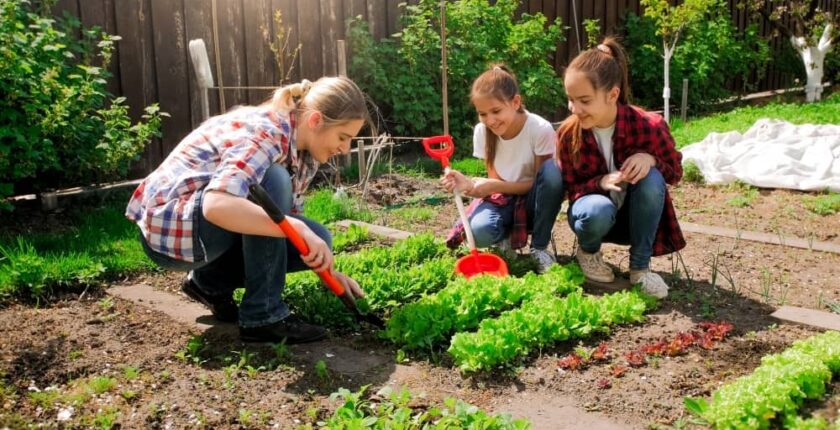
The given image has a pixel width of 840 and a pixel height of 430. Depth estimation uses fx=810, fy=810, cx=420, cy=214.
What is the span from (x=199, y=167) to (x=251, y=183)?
0.99 feet

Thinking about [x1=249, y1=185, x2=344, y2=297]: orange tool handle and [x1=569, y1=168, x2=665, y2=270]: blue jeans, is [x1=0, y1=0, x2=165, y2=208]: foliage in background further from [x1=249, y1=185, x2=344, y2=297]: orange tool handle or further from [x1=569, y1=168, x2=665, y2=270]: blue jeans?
[x1=569, y1=168, x2=665, y2=270]: blue jeans

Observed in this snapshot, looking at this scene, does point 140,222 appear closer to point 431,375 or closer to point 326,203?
point 431,375

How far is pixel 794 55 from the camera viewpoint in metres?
13.8

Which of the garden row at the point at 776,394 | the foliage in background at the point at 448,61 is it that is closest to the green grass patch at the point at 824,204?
the garden row at the point at 776,394

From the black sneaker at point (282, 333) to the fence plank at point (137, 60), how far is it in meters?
3.72

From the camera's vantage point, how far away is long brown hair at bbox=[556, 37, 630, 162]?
3.60 meters

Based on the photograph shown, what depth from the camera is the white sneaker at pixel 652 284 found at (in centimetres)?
356

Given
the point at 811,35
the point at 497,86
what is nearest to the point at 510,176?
the point at 497,86

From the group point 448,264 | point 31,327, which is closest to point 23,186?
point 31,327

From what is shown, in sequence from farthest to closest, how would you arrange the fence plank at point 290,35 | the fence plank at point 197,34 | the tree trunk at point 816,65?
the tree trunk at point 816,65, the fence plank at point 290,35, the fence plank at point 197,34

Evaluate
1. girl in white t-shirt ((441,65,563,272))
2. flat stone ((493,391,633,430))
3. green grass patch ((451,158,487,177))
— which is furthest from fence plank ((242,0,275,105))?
flat stone ((493,391,633,430))

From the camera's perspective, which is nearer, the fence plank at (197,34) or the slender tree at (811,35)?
the fence plank at (197,34)

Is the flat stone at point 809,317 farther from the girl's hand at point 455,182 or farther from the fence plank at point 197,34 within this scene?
the fence plank at point 197,34

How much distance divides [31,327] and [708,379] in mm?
2640
